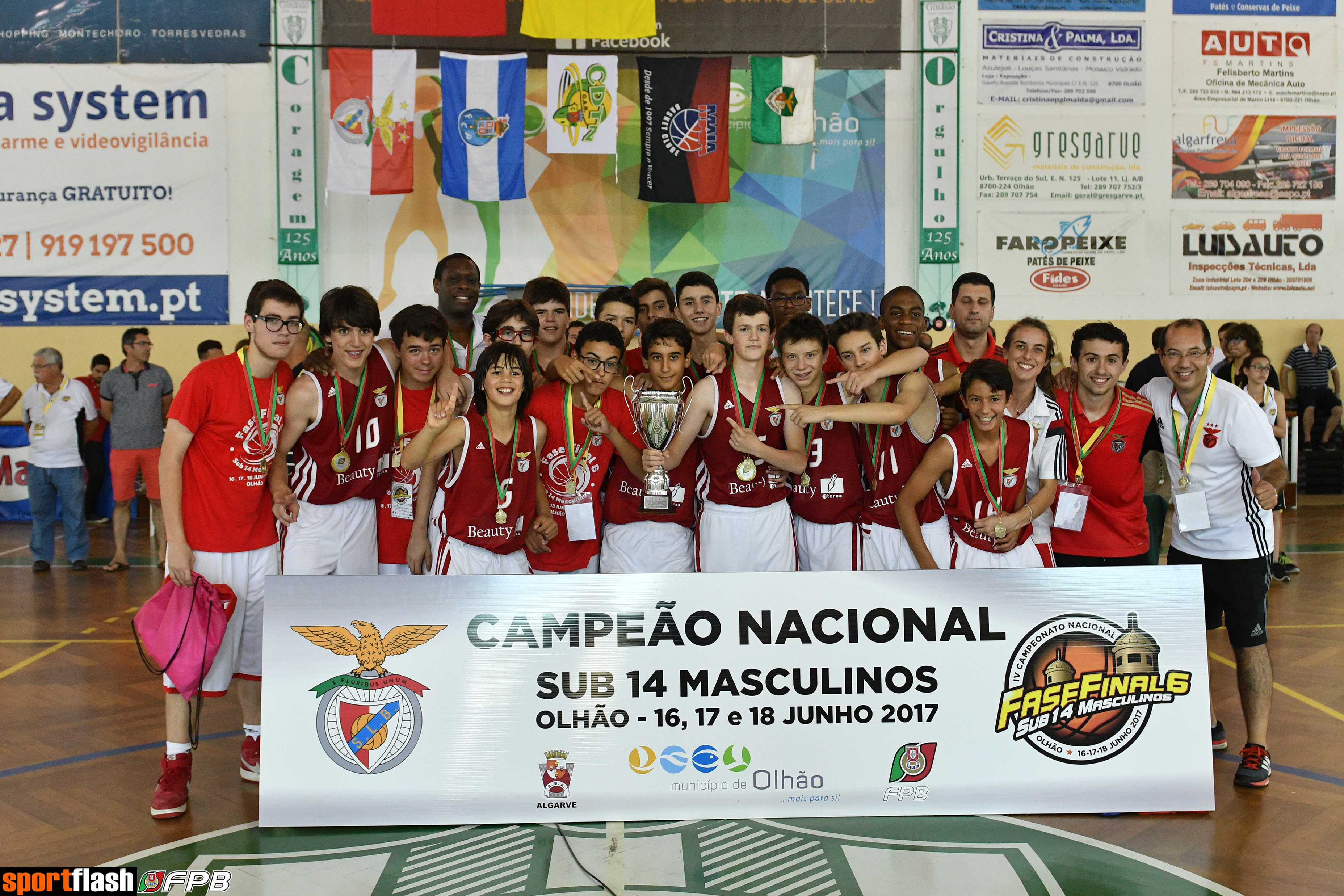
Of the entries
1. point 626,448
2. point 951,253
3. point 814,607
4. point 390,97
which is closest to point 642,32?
point 390,97

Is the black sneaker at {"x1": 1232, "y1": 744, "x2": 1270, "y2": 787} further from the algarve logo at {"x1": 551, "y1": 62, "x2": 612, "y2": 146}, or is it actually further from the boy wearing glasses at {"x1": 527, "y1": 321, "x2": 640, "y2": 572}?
the algarve logo at {"x1": 551, "y1": 62, "x2": 612, "y2": 146}

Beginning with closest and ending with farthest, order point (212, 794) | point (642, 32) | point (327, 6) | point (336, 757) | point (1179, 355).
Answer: point (336, 757)
point (212, 794)
point (1179, 355)
point (642, 32)
point (327, 6)

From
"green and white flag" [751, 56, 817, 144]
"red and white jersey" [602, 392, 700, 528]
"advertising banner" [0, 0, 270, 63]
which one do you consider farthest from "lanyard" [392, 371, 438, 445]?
"advertising banner" [0, 0, 270, 63]

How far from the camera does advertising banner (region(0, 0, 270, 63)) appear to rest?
1248 cm

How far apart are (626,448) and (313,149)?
10020mm

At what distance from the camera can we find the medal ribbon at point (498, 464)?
4035 millimetres

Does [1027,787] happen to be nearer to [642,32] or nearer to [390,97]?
[642,32]

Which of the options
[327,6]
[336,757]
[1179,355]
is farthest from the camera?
[327,6]

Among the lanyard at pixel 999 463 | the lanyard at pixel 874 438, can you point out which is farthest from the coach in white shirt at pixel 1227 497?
the lanyard at pixel 874 438

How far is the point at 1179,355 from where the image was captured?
14.3ft

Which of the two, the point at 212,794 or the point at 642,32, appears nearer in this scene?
the point at 212,794

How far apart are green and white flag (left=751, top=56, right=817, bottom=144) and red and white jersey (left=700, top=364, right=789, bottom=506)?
8.74 m

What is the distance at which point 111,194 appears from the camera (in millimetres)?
12555

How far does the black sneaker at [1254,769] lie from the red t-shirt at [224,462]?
13.4ft
